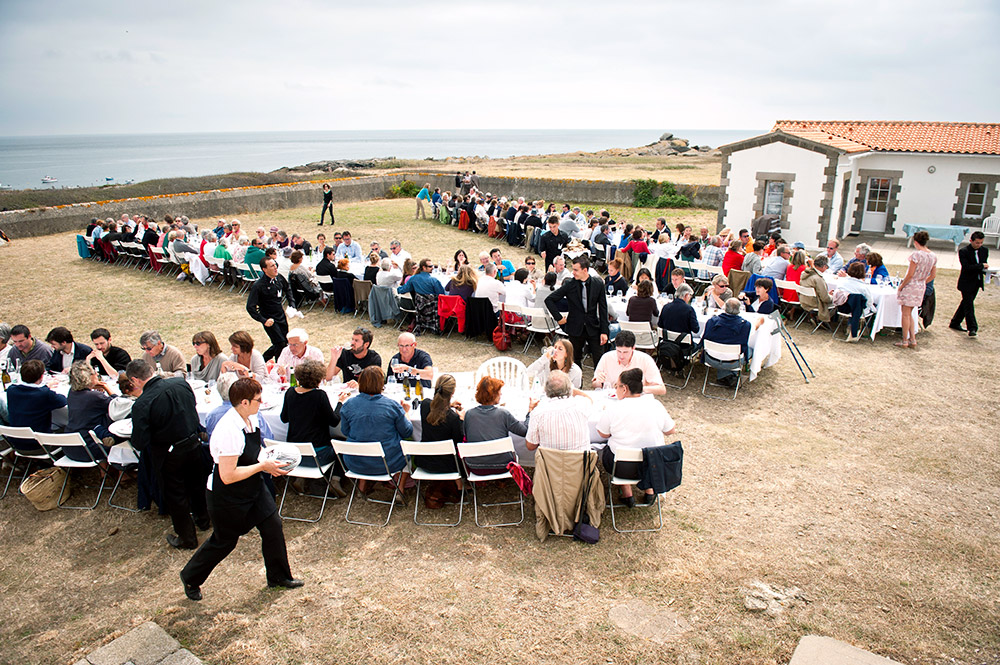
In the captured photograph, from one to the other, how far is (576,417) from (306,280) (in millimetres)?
6648

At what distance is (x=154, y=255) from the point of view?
1270 centimetres

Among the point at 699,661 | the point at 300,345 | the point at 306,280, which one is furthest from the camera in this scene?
the point at 306,280

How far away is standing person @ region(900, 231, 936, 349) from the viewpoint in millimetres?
7801

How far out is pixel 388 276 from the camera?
9.00 m

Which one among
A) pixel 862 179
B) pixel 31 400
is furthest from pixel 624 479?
pixel 862 179

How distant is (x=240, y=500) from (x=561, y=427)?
6.88ft

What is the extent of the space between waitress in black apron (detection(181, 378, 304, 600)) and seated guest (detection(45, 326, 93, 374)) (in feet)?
11.3

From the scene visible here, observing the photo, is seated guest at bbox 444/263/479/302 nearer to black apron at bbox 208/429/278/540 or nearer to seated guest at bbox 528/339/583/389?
seated guest at bbox 528/339/583/389

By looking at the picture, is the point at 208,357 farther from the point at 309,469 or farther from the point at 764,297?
the point at 764,297

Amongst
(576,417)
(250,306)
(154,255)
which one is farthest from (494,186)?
(576,417)

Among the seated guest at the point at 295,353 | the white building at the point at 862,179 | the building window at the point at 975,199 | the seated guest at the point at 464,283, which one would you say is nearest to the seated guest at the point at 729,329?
the seated guest at the point at 464,283

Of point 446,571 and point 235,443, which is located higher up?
point 235,443

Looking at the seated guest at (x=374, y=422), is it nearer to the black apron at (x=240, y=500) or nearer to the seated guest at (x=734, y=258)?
the black apron at (x=240, y=500)

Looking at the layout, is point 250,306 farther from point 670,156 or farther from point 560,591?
point 670,156
